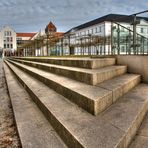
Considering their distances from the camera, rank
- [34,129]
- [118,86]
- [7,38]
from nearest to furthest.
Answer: [34,129] < [118,86] < [7,38]

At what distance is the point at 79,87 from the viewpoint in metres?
2.57

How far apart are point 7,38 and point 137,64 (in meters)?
65.8

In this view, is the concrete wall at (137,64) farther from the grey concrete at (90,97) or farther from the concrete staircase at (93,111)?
the grey concrete at (90,97)

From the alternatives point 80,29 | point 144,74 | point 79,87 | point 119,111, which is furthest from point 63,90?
point 80,29

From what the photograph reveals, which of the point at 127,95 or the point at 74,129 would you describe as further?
the point at 127,95

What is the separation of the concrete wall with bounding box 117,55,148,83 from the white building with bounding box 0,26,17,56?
205ft

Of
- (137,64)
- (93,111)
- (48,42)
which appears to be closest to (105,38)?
(137,64)

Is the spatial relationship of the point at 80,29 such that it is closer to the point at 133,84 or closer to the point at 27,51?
the point at 27,51

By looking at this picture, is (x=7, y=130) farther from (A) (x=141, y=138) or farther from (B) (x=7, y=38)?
(B) (x=7, y=38)

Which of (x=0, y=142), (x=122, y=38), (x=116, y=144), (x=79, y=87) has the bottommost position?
(x=0, y=142)

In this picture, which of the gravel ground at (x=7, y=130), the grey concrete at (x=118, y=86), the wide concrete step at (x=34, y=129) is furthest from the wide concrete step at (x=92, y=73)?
the gravel ground at (x=7, y=130)

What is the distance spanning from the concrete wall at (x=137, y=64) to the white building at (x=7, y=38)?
62.4 metres

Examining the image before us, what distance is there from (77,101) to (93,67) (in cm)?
115

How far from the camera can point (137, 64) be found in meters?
3.88
